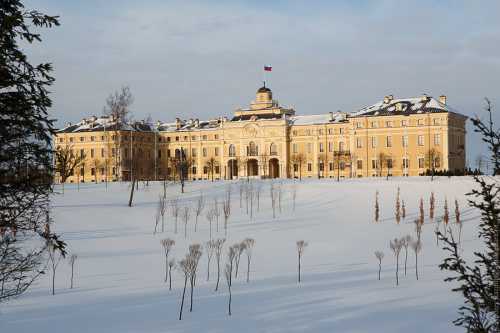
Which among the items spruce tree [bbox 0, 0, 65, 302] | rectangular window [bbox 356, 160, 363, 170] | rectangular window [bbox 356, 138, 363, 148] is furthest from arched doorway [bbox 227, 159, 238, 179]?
spruce tree [bbox 0, 0, 65, 302]

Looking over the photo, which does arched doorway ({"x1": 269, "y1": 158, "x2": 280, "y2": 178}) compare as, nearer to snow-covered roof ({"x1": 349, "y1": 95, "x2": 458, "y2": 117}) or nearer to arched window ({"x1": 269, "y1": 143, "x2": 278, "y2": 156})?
arched window ({"x1": 269, "y1": 143, "x2": 278, "y2": 156})

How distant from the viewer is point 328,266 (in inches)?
1170

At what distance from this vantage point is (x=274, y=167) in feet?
280

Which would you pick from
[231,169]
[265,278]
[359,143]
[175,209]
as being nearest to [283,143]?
[231,169]

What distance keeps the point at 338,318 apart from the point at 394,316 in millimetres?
1867

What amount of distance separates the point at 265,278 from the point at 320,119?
58.4 meters

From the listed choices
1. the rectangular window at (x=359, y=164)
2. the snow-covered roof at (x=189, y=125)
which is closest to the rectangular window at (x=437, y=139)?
the rectangular window at (x=359, y=164)

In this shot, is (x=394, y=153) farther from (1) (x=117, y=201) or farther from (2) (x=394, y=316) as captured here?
(2) (x=394, y=316)

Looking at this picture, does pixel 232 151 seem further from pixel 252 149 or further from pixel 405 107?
pixel 405 107

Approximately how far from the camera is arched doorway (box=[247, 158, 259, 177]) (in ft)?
281

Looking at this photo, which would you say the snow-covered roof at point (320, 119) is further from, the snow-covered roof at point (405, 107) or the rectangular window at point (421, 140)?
the rectangular window at point (421, 140)

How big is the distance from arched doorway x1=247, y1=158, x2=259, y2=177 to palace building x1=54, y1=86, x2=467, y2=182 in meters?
0.14

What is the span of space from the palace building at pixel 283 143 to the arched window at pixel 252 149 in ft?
0.44

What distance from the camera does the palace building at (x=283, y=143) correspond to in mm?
74312
